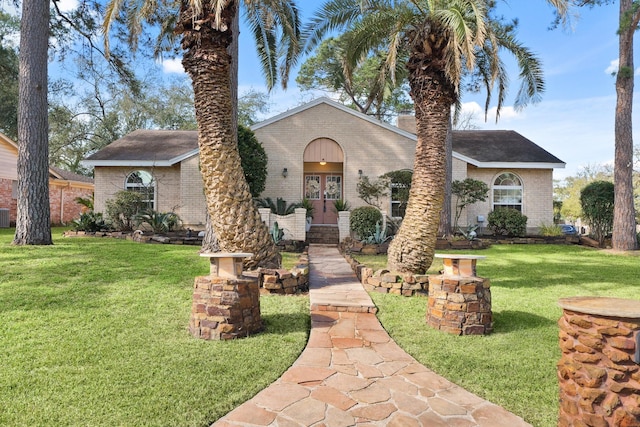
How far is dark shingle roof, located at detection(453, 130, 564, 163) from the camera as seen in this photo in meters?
17.3

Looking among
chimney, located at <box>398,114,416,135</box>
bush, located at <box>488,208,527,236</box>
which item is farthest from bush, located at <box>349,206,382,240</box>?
chimney, located at <box>398,114,416,135</box>

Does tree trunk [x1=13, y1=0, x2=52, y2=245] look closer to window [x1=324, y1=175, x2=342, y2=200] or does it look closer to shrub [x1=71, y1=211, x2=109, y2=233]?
shrub [x1=71, y1=211, x2=109, y2=233]

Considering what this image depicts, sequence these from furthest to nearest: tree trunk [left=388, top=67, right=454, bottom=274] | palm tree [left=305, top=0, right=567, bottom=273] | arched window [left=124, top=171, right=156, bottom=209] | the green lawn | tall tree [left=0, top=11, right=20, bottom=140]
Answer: tall tree [left=0, top=11, right=20, bottom=140], arched window [left=124, top=171, right=156, bottom=209], tree trunk [left=388, top=67, right=454, bottom=274], palm tree [left=305, top=0, right=567, bottom=273], the green lawn

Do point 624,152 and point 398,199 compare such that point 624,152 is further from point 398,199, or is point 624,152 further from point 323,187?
point 323,187

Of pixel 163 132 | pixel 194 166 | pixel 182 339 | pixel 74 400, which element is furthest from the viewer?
pixel 163 132

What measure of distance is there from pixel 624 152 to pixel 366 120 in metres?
10.00

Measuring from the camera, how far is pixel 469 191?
1559 centimetres

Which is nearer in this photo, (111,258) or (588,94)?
(111,258)

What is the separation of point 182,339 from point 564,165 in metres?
18.0

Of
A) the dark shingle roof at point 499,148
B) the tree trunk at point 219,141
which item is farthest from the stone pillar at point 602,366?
the dark shingle roof at point 499,148

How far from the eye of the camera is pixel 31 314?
5.02 meters

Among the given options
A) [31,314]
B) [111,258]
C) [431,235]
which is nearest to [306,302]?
[431,235]

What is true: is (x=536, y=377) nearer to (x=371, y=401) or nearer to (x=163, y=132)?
(x=371, y=401)

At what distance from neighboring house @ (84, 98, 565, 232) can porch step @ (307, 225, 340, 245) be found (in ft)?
6.07
